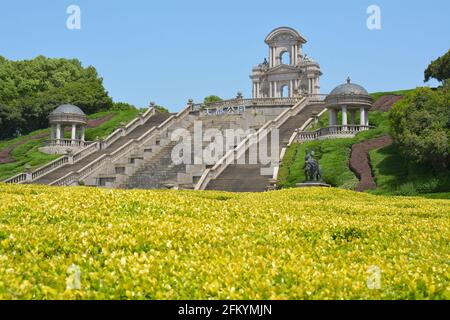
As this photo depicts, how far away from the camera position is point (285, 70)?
75.7m

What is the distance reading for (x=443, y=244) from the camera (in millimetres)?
10531

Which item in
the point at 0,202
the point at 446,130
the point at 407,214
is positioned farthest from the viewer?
the point at 446,130

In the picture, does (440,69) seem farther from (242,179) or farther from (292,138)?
(242,179)

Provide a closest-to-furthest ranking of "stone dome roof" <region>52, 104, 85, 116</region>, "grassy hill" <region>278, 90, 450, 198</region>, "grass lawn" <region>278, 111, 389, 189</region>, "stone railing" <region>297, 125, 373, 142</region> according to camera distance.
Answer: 1. "grassy hill" <region>278, 90, 450, 198</region>
2. "grass lawn" <region>278, 111, 389, 189</region>
3. "stone railing" <region>297, 125, 373, 142</region>
4. "stone dome roof" <region>52, 104, 85, 116</region>

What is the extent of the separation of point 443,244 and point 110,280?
660 centimetres

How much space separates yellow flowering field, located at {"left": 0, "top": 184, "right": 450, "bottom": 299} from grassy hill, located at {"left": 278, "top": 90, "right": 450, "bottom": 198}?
754 inches

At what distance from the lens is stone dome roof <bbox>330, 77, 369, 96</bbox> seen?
45.5 metres

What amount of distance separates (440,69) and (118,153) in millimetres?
42833

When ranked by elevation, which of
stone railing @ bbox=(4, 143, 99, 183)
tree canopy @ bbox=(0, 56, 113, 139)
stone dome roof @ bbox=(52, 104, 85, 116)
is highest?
tree canopy @ bbox=(0, 56, 113, 139)

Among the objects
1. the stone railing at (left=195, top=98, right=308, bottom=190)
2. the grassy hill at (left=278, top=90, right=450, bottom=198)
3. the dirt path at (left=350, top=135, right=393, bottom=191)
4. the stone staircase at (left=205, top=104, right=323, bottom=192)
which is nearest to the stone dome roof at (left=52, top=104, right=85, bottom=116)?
the stone railing at (left=195, top=98, right=308, bottom=190)

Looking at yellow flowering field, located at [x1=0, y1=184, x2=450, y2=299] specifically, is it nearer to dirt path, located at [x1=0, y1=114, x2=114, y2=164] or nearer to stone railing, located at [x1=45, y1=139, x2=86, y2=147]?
stone railing, located at [x1=45, y1=139, x2=86, y2=147]

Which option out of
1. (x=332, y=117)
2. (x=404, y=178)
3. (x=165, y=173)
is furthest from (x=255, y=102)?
(x=404, y=178)

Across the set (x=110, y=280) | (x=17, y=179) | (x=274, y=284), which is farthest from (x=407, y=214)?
(x=17, y=179)

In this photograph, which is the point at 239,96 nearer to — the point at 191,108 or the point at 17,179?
the point at 191,108
